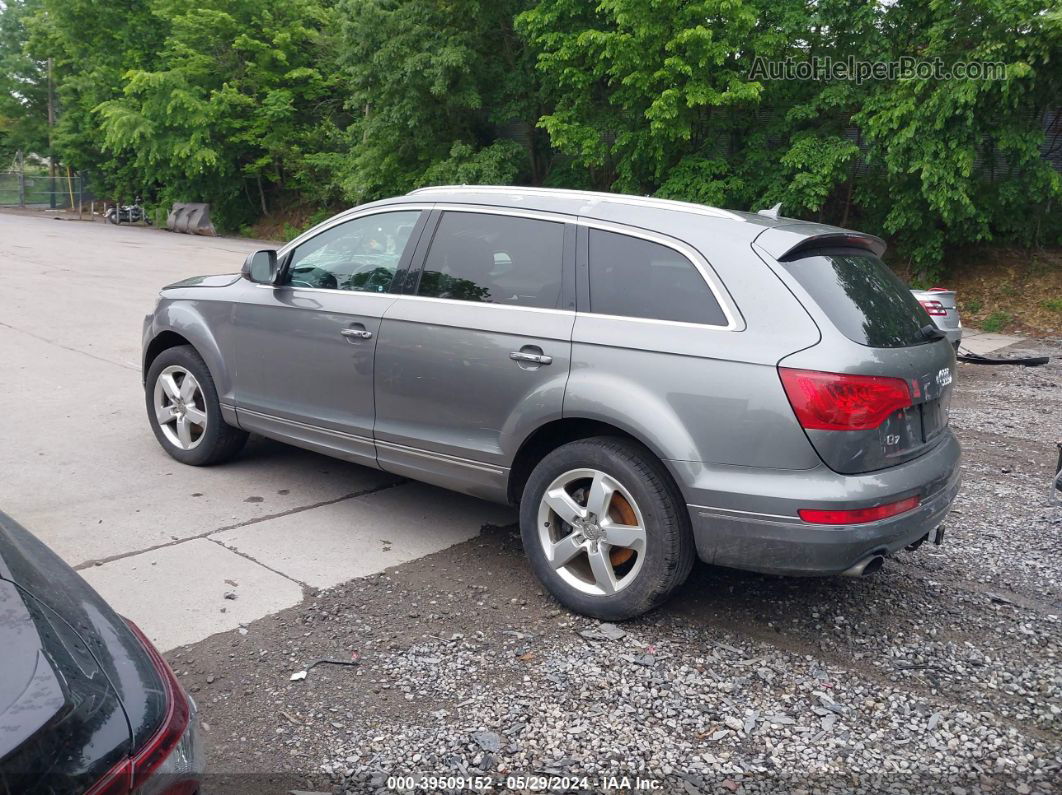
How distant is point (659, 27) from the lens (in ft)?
52.4

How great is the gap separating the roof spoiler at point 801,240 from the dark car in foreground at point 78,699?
2851mm

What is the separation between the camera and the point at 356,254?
5145 millimetres

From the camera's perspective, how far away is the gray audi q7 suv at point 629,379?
3551 millimetres

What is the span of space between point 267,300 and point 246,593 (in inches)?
74.9

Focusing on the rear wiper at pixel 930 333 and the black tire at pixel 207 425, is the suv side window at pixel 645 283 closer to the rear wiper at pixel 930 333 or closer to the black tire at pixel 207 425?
the rear wiper at pixel 930 333

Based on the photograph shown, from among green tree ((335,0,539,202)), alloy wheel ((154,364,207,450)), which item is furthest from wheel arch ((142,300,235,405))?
green tree ((335,0,539,202))

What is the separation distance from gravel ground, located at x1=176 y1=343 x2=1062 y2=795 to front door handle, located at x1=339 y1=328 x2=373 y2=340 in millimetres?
1232

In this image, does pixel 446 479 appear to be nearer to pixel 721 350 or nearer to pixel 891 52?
pixel 721 350

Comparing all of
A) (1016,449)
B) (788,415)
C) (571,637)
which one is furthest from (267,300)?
(1016,449)

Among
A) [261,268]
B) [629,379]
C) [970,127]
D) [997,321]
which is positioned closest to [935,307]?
[997,321]

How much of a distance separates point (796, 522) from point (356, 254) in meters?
2.92

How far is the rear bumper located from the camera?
138 inches

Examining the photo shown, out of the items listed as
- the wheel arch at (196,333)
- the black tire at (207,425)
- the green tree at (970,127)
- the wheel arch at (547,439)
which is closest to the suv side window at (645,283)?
the wheel arch at (547,439)

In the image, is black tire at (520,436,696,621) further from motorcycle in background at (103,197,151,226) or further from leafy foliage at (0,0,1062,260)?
motorcycle in background at (103,197,151,226)
